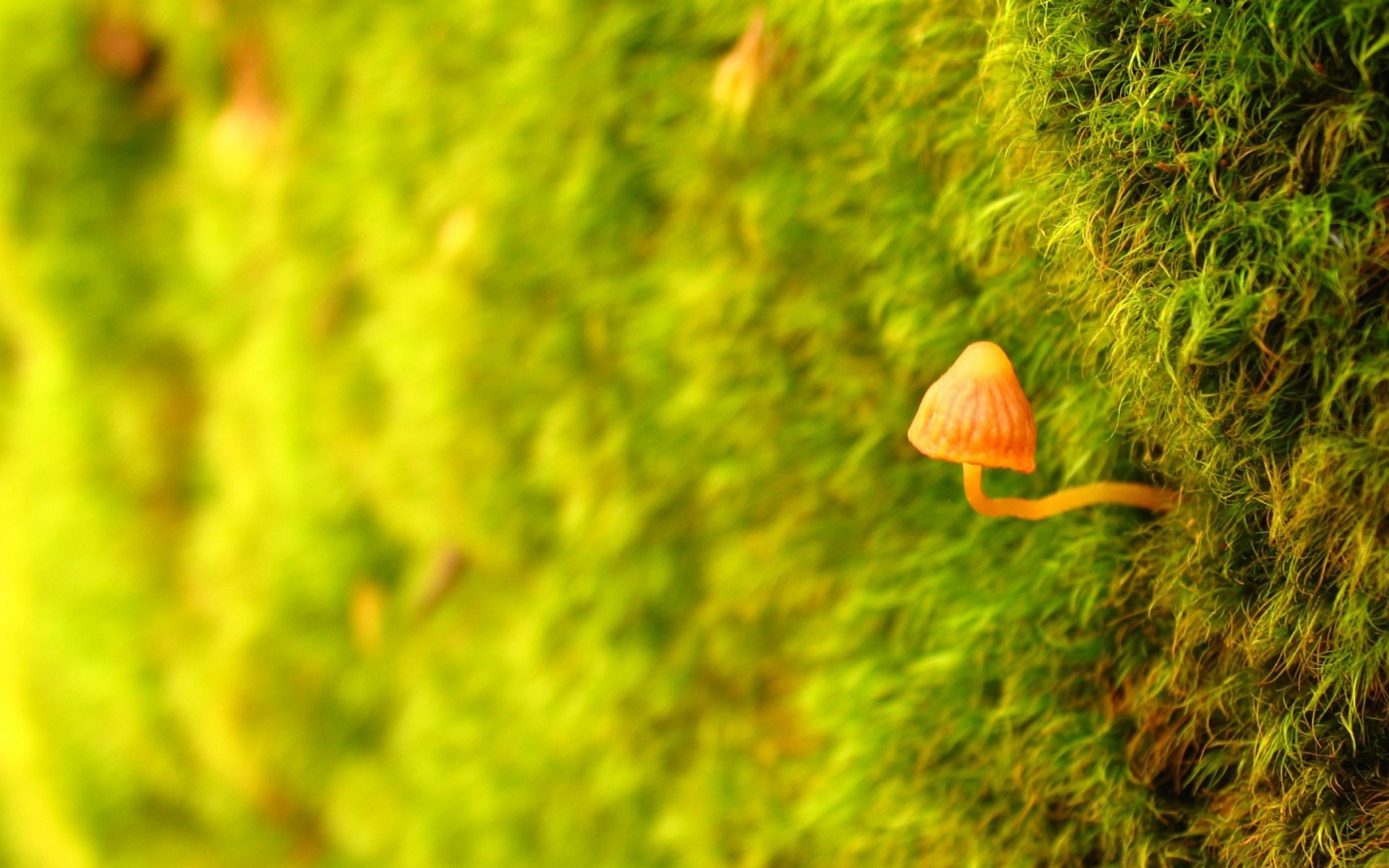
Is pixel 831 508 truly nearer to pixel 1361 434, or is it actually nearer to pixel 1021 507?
pixel 1021 507

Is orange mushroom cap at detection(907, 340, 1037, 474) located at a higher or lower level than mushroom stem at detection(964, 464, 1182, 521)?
higher

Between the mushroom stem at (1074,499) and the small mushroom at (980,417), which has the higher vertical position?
the small mushroom at (980,417)

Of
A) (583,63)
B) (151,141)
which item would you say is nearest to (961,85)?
(583,63)
